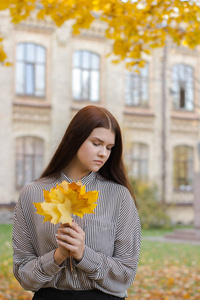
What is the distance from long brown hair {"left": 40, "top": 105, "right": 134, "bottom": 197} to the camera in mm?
2775

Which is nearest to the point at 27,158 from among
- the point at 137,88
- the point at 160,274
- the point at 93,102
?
the point at 93,102

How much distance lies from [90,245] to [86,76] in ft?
75.5

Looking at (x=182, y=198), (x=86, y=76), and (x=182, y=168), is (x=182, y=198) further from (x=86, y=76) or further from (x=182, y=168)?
(x=86, y=76)

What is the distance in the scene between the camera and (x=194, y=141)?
27719mm

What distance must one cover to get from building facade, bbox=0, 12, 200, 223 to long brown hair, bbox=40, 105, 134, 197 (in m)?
18.7

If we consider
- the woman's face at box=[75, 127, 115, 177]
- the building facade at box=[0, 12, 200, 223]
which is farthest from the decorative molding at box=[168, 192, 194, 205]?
the woman's face at box=[75, 127, 115, 177]

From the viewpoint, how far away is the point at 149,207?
951 inches

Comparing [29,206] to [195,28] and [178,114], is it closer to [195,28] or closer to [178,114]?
[195,28]

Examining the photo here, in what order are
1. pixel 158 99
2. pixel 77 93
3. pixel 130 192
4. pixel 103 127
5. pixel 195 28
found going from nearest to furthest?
pixel 103 127, pixel 130 192, pixel 195 28, pixel 77 93, pixel 158 99

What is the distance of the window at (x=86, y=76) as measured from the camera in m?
25.0

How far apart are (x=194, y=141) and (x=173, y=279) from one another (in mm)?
18416

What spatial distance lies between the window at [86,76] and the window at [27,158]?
3045 millimetres

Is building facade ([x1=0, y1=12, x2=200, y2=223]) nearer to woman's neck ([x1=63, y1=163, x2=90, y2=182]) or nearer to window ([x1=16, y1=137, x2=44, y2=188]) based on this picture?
window ([x1=16, y1=137, x2=44, y2=188])

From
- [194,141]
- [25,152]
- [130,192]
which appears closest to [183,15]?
[130,192]
